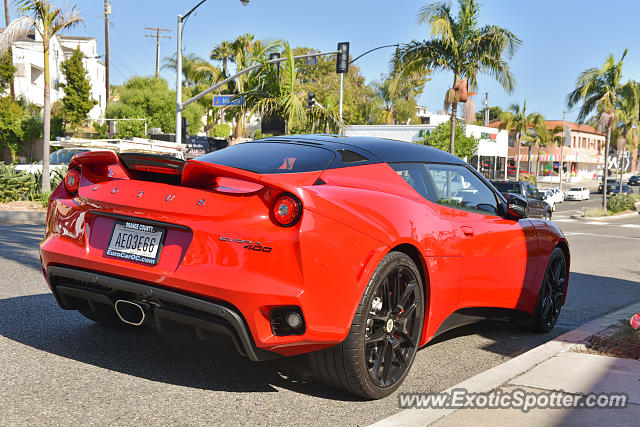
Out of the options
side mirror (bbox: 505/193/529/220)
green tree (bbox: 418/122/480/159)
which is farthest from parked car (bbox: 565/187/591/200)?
side mirror (bbox: 505/193/529/220)

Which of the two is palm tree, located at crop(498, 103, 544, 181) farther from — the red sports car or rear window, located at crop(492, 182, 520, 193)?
the red sports car

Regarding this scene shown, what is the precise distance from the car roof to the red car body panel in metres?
0.20

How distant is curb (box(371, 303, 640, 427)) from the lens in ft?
11.4

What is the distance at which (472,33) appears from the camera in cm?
2384

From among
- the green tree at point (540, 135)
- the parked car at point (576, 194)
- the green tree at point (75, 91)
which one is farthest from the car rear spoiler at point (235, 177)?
the green tree at point (540, 135)

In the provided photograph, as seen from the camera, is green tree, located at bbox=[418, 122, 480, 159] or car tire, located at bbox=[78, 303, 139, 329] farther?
green tree, located at bbox=[418, 122, 480, 159]

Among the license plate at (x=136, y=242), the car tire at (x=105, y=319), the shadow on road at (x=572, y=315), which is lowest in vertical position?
the shadow on road at (x=572, y=315)

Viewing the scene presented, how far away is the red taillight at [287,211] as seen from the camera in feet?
11.6

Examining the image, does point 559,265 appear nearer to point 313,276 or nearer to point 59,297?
point 313,276

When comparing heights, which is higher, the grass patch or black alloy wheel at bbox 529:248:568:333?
black alloy wheel at bbox 529:248:568:333

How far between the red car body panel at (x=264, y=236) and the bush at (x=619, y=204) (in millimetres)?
36000

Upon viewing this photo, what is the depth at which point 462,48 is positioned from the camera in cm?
2394

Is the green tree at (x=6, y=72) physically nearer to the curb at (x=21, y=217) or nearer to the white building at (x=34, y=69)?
the white building at (x=34, y=69)

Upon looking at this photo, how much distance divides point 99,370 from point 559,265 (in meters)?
4.16
